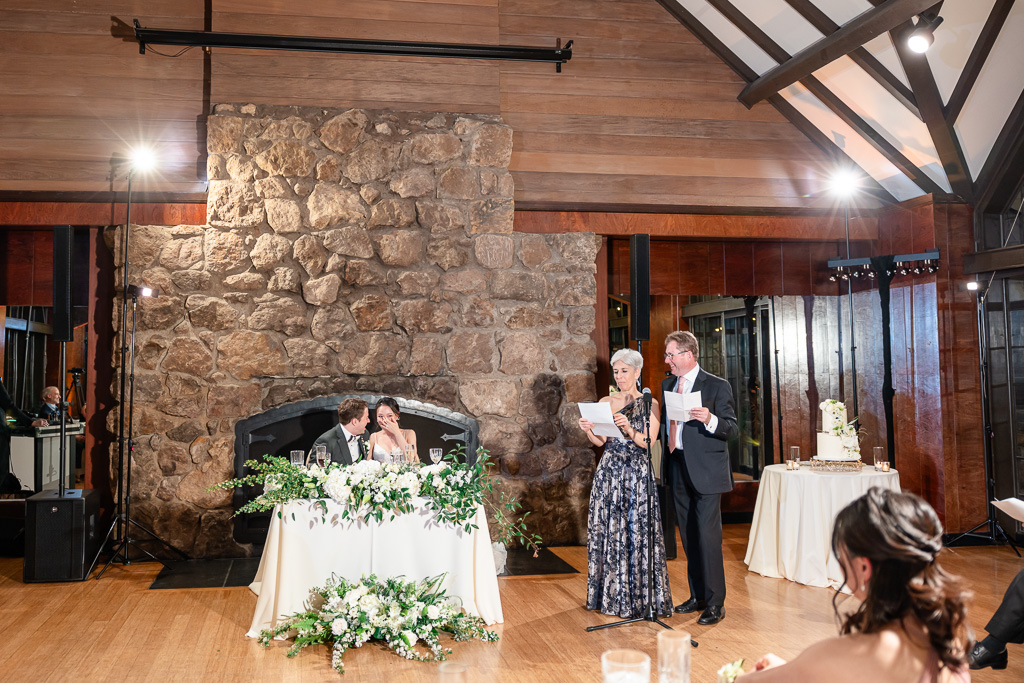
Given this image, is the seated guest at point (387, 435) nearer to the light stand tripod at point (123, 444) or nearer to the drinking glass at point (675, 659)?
the light stand tripod at point (123, 444)

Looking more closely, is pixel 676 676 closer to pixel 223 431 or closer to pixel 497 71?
pixel 223 431

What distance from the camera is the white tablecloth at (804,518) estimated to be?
512cm

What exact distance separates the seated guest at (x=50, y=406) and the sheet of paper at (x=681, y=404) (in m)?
4.93

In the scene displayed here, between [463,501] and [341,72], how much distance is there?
3862 mm

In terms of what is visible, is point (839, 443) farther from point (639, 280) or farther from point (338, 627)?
point (338, 627)

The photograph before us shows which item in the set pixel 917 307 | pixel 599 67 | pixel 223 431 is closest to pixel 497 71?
pixel 599 67

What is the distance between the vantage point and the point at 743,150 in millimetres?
6883

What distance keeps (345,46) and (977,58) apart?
4.60 metres

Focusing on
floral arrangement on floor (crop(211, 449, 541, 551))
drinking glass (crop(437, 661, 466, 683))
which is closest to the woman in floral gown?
floral arrangement on floor (crop(211, 449, 541, 551))

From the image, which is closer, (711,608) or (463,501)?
(463,501)

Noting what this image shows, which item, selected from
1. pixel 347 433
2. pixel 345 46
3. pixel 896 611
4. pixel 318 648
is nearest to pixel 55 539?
pixel 347 433

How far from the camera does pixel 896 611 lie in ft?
4.93

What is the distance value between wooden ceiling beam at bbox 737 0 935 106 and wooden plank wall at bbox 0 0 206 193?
4.40 meters

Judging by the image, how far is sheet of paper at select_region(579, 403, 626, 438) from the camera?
14.2 ft
